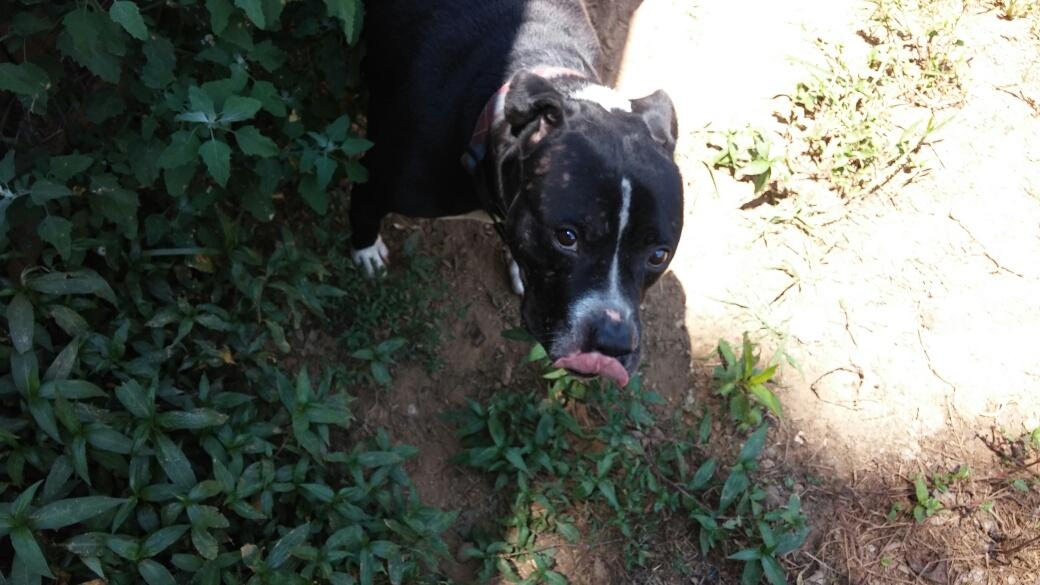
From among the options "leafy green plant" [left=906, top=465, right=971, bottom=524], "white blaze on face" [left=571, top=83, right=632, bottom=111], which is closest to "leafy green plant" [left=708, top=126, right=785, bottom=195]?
"white blaze on face" [left=571, top=83, right=632, bottom=111]

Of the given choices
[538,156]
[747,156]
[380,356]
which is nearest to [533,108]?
[538,156]

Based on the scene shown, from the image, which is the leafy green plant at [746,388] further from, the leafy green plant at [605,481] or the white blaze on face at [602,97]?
the white blaze on face at [602,97]

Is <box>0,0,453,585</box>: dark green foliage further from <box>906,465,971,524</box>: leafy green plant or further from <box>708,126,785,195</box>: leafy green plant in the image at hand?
<box>906,465,971,524</box>: leafy green plant

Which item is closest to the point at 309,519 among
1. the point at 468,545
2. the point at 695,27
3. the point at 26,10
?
the point at 468,545

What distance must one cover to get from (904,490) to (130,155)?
10.9 ft

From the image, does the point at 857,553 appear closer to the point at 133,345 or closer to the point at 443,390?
the point at 443,390

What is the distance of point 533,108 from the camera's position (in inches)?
115

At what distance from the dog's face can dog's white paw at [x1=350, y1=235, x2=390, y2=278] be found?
3.49ft

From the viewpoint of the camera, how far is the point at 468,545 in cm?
346

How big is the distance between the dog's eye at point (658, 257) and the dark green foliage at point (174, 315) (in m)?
1.07

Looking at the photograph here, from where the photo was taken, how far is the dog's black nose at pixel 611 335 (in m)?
2.84

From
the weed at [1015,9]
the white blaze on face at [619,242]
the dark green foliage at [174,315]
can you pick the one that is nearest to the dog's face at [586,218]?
the white blaze on face at [619,242]

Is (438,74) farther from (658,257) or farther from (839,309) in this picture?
(839,309)

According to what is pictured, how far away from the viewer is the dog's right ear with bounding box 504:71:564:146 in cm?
292
